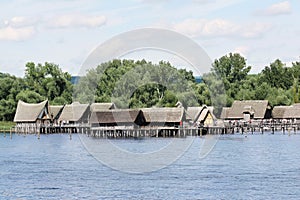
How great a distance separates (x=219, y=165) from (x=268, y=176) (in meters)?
6.47

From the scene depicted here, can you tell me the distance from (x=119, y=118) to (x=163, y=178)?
141 feet

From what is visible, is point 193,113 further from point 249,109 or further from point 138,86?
point 138,86

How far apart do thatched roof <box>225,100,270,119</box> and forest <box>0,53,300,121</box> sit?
3.04 metres

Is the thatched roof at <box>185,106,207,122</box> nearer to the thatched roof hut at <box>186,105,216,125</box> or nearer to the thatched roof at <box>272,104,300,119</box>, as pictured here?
the thatched roof hut at <box>186,105,216,125</box>

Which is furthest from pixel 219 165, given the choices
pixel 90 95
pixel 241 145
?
pixel 90 95

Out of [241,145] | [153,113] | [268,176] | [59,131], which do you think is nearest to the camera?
[268,176]

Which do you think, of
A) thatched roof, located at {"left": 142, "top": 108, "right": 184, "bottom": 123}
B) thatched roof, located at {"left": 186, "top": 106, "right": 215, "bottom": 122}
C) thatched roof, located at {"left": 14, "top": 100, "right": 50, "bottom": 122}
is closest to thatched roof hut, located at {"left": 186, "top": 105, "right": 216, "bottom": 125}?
thatched roof, located at {"left": 186, "top": 106, "right": 215, "bottom": 122}

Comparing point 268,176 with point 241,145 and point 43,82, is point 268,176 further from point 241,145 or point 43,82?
point 43,82

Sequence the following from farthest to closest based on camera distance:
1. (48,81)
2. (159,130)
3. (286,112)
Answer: (48,81) → (286,112) → (159,130)

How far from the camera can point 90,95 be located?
10131 cm

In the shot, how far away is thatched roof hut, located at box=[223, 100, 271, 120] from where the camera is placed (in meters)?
99.9

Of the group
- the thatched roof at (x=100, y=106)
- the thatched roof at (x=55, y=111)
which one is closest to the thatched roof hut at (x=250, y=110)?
the thatched roof at (x=100, y=106)

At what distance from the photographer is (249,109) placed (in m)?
99.9

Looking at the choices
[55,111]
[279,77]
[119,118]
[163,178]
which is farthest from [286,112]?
[163,178]
